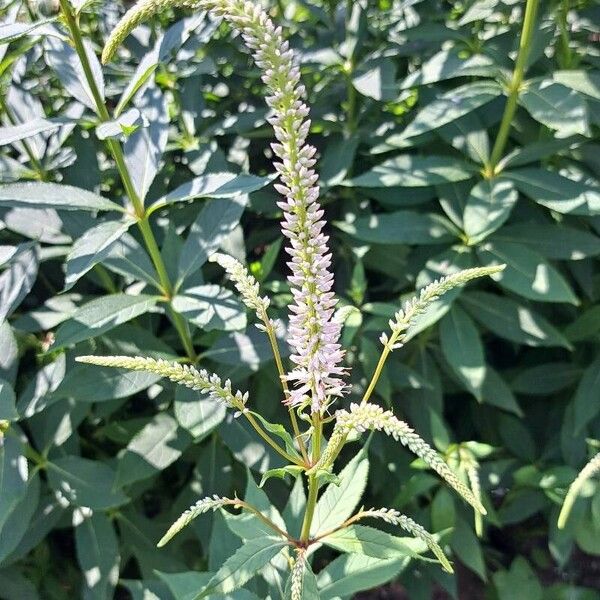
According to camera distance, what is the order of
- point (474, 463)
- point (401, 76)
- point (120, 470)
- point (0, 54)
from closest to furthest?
point (0, 54) → point (120, 470) → point (474, 463) → point (401, 76)

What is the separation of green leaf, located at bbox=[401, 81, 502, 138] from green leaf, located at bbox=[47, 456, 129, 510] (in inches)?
48.5

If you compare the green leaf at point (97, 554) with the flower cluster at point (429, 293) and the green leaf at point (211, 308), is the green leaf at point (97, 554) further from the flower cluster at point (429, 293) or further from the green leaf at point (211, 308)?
the flower cluster at point (429, 293)

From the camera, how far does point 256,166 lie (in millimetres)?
2457

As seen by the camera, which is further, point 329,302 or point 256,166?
point 256,166

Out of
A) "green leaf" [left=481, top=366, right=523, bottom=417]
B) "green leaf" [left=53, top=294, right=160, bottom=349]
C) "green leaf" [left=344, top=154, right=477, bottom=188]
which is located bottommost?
"green leaf" [left=481, top=366, right=523, bottom=417]

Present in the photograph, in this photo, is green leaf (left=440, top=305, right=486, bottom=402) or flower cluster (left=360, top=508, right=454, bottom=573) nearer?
flower cluster (left=360, top=508, right=454, bottom=573)

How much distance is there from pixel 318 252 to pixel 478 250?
119 cm

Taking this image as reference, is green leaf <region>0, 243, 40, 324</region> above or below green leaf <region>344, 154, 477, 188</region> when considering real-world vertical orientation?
above

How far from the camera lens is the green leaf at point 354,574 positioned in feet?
4.90

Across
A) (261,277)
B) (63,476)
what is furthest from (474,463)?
(63,476)

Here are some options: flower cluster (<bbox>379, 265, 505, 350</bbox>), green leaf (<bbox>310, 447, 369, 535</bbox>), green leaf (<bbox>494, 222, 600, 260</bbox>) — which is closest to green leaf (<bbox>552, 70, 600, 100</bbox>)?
green leaf (<bbox>494, 222, 600, 260</bbox>)

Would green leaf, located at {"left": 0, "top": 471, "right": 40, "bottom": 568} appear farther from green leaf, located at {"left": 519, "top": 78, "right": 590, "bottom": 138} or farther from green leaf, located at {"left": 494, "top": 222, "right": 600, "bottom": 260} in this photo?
green leaf, located at {"left": 519, "top": 78, "right": 590, "bottom": 138}

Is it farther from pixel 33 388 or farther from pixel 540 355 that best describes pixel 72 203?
pixel 540 355

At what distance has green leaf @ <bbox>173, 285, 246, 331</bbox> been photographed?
1.65 m
